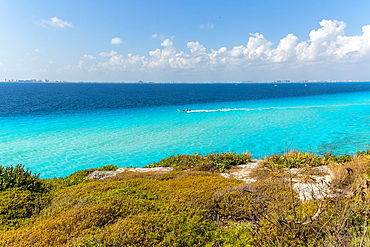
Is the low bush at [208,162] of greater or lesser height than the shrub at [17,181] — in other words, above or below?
below

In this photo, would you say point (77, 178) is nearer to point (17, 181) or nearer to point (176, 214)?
point (17, 181)

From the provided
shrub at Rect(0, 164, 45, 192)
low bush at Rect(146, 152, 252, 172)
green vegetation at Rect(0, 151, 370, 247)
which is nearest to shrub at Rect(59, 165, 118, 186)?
green vegetation at Rect(0, 151, 370, 247)

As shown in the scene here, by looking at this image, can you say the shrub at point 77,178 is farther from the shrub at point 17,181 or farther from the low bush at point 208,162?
the low bush at point 208,162

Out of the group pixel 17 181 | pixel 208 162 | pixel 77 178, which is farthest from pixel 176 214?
pixel 208 162

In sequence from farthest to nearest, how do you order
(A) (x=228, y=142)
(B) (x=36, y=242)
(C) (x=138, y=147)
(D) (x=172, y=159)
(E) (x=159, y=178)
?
1. (A) (x=228, y=142)
2. (C) (x=138, y=147)
3. (D) (x=172, y=159)
4. (E) (x=159, y=178)
5. (B) (x=36, y=242)

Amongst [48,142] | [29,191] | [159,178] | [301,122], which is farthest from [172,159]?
[301,122]

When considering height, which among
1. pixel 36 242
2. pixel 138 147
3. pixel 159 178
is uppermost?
pixel 36 242

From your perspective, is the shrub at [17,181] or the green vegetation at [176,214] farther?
the shrub at [17,181]

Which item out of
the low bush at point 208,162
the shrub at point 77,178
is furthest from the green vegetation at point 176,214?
the low bush at point 208,162

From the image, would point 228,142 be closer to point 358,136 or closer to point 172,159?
point 172,159
